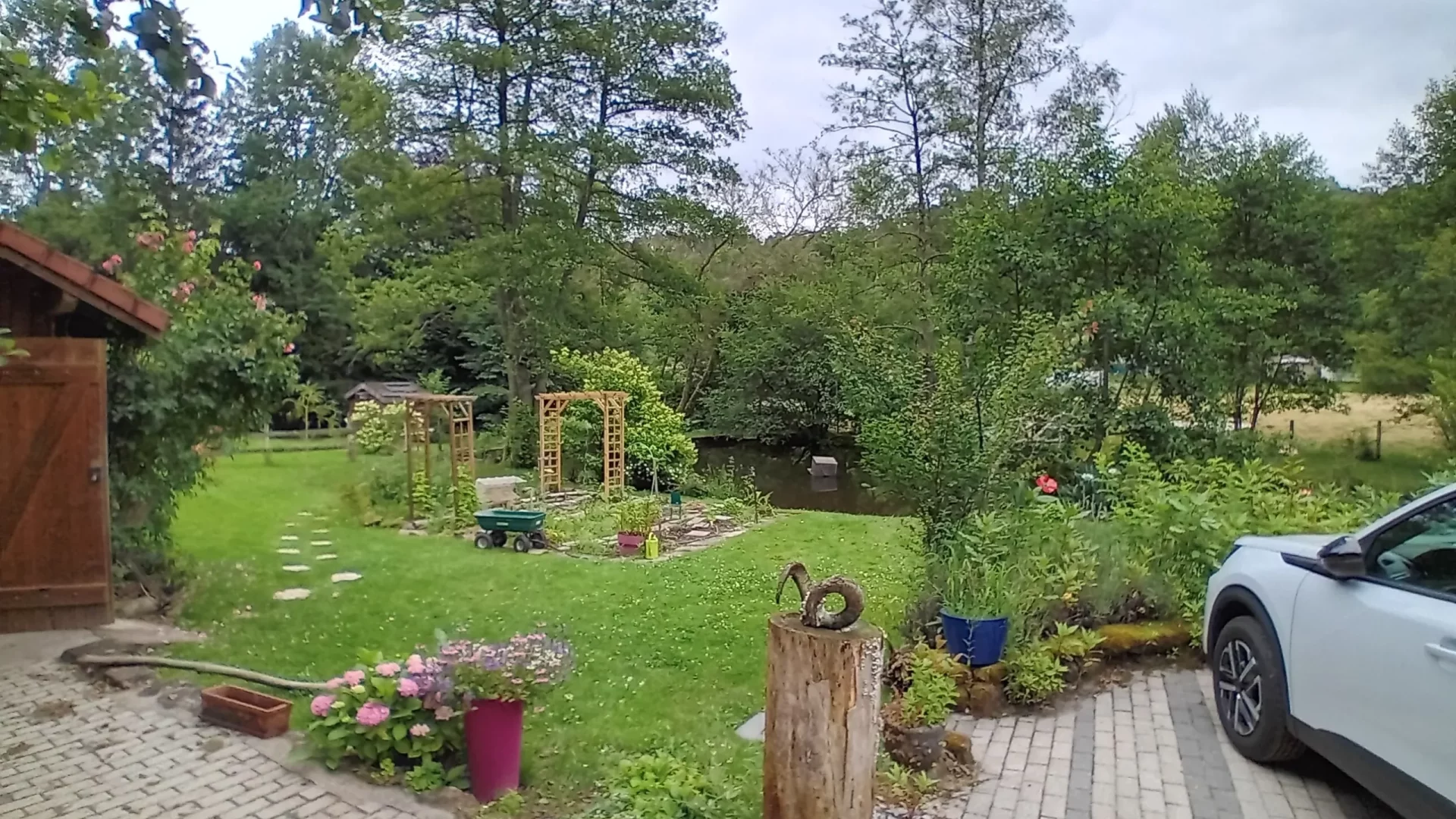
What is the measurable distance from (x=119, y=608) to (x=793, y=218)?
54.0ft

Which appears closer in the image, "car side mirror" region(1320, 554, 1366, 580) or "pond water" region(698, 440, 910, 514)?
"car side mirror" region(1320, 554, 1366, 580)

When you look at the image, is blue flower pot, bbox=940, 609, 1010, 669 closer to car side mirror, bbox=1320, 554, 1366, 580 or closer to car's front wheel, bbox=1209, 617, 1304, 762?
car's front wheel, bbox=1209, 617, 1304, 762

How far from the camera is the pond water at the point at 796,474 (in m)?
15.5

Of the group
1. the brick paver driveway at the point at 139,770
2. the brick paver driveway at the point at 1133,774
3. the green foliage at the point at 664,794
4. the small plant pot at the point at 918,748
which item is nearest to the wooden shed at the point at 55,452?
the brick paver driveway at the point at 139,770

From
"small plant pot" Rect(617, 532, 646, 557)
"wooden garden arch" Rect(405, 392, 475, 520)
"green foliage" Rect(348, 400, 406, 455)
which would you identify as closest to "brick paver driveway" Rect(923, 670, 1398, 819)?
"small plant pot" Rect(617, 532, 646, 557)

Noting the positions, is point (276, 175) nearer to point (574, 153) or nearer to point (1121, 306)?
point (574, 153)

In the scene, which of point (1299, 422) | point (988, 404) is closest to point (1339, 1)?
point (988, 404)

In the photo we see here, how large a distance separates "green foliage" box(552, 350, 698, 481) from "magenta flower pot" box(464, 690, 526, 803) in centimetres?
993

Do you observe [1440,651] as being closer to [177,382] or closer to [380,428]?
[177,382]

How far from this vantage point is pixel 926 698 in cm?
372

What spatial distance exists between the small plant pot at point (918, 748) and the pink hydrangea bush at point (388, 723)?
5.56 feet

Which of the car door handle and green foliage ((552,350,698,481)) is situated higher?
green foliage ((552,350,698,481))

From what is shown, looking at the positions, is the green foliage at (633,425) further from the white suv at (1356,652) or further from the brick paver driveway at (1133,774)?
the white suv at (1356,652)

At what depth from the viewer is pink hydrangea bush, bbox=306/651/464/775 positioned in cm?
363
